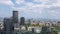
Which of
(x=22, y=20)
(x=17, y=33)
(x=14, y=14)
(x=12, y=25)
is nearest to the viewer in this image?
(x=17, y=33)

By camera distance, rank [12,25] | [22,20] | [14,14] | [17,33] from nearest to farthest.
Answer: [17,33]
[12,25]
[14,14]
[22,20]

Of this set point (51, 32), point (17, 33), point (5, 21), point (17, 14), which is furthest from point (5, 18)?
point (51, 32)

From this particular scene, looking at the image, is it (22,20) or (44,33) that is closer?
(44,33)

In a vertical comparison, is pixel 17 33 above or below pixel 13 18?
below

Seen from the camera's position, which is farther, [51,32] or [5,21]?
[5,21]

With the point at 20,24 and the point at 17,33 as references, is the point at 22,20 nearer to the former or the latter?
the point at 20,24

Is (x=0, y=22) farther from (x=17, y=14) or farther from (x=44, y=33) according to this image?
(x=44, y=33)

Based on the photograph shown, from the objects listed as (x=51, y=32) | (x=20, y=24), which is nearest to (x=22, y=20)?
(x=20, y=24)

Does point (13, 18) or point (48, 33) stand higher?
point (13, 18)

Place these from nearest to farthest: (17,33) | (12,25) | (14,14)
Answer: (17,33) → (12,25) → (14,14)
